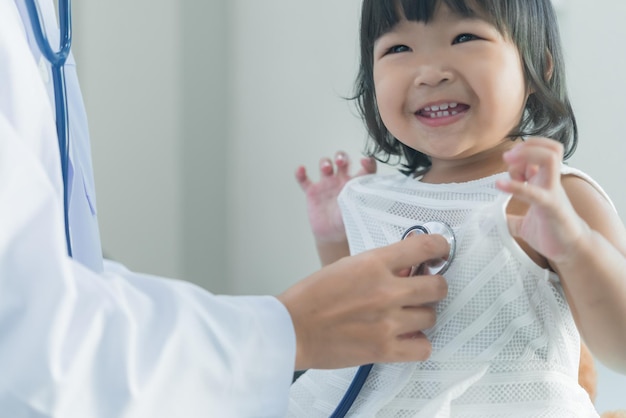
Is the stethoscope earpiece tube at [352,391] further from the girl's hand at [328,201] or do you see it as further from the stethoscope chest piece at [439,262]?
the girl's hand at [328,201]

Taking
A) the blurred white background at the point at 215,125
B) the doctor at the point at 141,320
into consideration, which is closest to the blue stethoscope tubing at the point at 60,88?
the doctor at the point at 141,320

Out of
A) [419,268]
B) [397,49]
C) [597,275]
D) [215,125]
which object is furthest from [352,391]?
[215,125]

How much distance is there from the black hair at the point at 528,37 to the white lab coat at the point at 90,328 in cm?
42

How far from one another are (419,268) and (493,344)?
0.12 m

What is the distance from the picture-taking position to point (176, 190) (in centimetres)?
254

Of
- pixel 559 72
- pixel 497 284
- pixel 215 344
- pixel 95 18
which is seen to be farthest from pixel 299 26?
pixel 215 344

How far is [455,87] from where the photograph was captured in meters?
0.96

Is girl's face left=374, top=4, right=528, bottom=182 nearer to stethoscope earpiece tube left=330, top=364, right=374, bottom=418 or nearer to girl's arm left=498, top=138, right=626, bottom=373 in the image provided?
girl's arm left=498, top=138, right=626, bottom=373

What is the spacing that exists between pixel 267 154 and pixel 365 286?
1605mm

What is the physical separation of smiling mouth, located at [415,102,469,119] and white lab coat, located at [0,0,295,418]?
0.34 m

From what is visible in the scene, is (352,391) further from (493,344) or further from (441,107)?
(441,107)

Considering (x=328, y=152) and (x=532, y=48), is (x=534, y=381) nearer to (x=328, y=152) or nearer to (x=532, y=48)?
(x=532, y=48)

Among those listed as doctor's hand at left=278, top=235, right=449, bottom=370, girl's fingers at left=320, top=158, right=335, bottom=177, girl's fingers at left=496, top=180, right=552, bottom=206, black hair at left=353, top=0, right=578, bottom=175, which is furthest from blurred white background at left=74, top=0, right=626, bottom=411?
girl's fingers at left=496, top=180, right=552, bottom=206

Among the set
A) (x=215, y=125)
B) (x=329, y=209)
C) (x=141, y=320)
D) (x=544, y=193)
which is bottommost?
(x=215, y=125)
